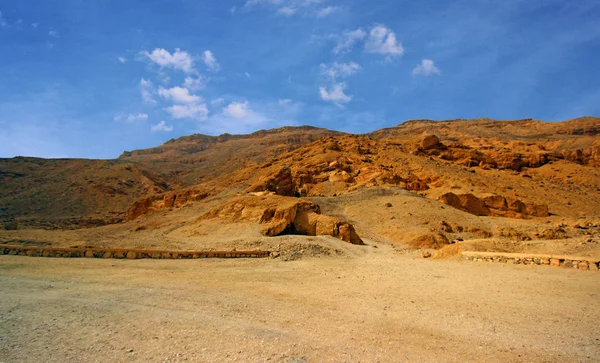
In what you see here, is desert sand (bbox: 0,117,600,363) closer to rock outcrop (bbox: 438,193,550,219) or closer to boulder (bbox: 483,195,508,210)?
rock outcrop (bbox: 438,193,550,219)

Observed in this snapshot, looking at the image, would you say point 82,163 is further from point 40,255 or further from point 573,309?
point 573,309

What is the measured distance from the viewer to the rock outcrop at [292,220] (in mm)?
20781

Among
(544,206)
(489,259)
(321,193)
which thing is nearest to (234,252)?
(489,259)

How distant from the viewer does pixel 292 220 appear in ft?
71.1

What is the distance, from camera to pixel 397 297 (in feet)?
27.5

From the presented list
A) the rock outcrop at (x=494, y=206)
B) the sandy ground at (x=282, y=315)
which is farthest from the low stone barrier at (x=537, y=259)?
the rock outcrop at (x=494, y=206)

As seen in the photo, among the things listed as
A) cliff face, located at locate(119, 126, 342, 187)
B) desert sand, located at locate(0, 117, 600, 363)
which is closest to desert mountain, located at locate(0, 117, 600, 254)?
desert sand, located at locate(0, 117, 600, 363)

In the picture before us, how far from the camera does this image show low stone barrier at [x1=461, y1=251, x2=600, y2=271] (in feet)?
36.8

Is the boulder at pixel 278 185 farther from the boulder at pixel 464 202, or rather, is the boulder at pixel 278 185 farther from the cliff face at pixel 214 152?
the cliff face at pixel 214 152

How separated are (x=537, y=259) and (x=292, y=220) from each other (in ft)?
40.3

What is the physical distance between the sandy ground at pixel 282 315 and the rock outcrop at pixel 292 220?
31.6ft

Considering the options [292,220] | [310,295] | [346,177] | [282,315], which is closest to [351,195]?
[346,177]

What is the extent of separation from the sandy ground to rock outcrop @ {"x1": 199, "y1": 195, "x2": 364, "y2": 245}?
31.6 feet

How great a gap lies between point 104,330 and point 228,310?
2013 mm
